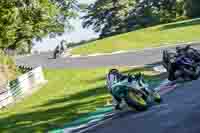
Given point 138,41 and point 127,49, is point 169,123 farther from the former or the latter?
point 138,41

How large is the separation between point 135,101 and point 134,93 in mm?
213

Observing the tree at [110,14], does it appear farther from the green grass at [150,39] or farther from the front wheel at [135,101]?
the front wheel at [135,101]

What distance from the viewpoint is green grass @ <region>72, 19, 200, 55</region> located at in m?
44.9

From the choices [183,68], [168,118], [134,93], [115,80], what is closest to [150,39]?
[183,68]

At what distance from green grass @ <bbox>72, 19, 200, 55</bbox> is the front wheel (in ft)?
97.5

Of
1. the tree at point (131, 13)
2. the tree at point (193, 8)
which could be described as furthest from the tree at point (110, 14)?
the tree at point (193, 8)

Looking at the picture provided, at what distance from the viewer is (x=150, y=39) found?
47688 mm

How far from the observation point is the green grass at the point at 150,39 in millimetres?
44906

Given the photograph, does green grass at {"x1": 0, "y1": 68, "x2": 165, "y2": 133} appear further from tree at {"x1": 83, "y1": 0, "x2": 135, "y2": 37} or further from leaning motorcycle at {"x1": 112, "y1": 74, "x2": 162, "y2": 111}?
tree at {"x1": 83, "y1": 0, "x2": 135, "y2": 37}

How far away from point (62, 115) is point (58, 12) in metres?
9.97

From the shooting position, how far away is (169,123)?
11086mm

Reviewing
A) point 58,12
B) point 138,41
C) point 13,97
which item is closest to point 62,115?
point 13,97

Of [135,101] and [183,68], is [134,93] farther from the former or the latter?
[183,68]

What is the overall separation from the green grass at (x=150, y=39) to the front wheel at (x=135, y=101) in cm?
2973
